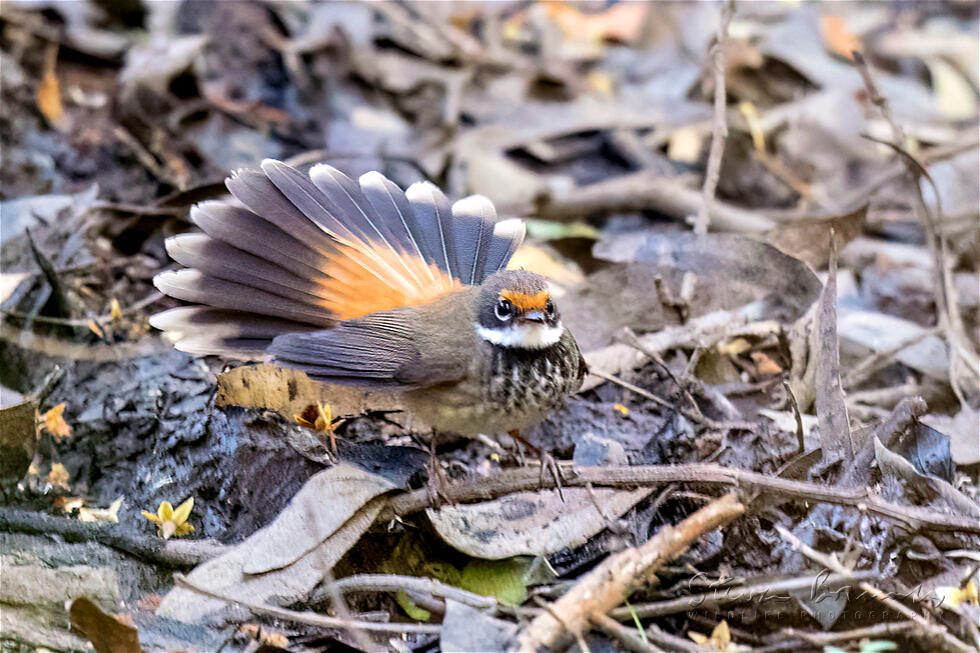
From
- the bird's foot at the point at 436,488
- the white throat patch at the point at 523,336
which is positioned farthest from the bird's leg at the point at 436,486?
the white throat patch at the point at 523,336

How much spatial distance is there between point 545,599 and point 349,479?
2.32ft

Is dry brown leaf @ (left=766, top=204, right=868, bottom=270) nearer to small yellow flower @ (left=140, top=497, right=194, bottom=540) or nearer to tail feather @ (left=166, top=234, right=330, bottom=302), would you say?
tail feather @ (left=166, top=234, right=330, bottom=302)

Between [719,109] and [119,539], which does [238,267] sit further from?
[719,109]

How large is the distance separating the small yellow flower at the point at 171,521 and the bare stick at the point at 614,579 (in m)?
1.25

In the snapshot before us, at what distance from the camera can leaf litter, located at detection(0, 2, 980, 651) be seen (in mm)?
2621

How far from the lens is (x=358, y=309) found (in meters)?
3.37

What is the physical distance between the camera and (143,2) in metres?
6.38

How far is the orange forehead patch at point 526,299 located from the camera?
10.3 feet

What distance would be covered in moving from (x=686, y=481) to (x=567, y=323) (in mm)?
1426

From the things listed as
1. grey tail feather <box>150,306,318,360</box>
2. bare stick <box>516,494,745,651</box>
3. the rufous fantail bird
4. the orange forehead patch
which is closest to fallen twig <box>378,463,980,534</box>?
bare stick <box>516,494,745,651</box>

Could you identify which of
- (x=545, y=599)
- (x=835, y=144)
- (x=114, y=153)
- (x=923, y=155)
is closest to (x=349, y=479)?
(x=545, y=599)

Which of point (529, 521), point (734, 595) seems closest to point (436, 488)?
point (529, 521)

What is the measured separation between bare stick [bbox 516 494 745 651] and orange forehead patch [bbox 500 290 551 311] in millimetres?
943

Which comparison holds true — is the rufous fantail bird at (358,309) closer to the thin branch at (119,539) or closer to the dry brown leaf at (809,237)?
the thin branch at (119,539)
